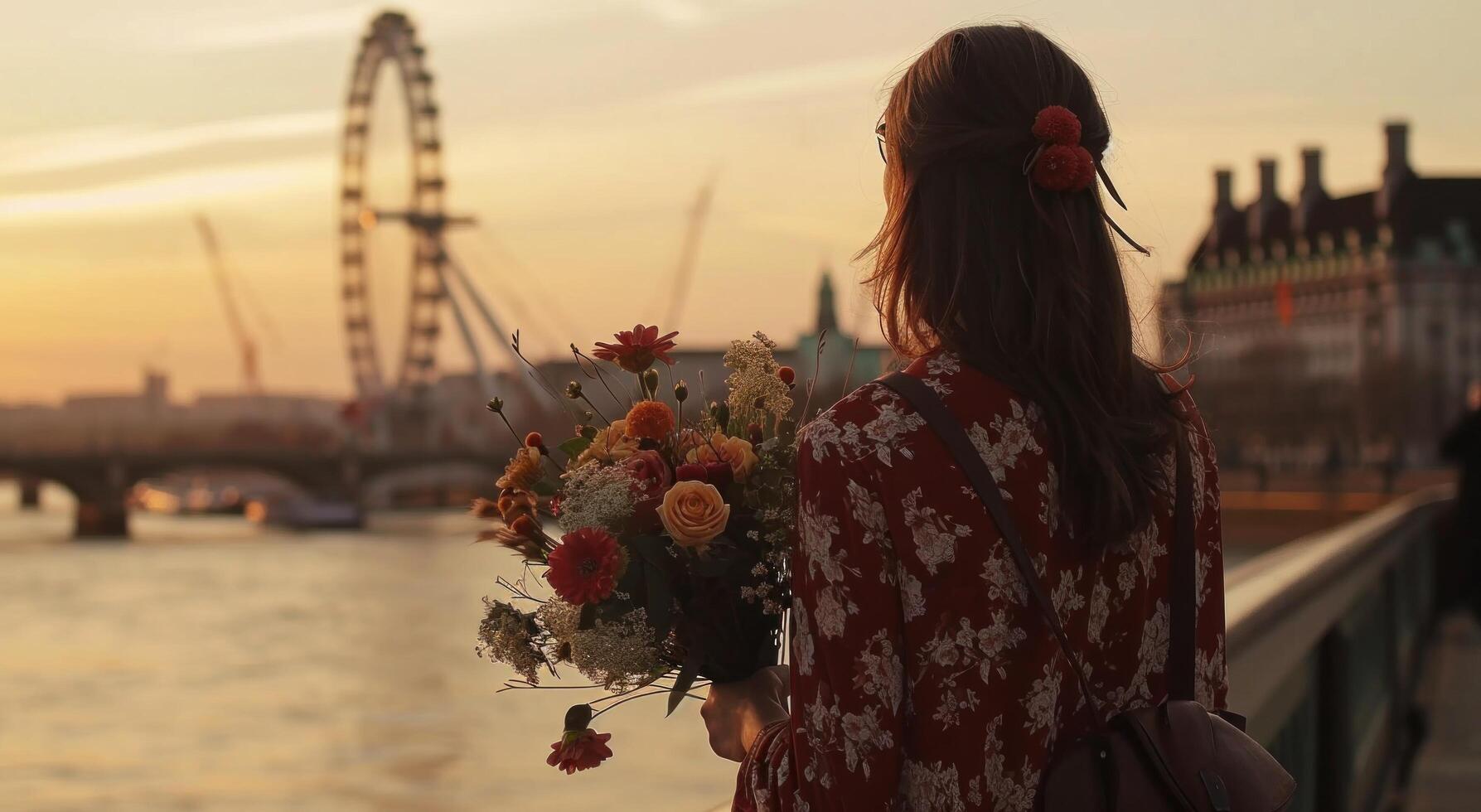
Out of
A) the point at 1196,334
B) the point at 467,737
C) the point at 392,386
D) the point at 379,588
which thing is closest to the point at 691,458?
the point at 1196,334

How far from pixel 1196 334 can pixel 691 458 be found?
21.4 inches

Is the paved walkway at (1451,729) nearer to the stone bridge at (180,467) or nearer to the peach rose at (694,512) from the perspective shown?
the peach rose at (694,512)

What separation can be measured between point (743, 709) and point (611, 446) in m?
0.27

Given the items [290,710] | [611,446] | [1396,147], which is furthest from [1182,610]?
[1396,147]

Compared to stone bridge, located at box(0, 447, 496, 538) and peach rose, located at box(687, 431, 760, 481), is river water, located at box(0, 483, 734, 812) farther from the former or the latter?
peach rose, located at box(687, 431, 760, 481)

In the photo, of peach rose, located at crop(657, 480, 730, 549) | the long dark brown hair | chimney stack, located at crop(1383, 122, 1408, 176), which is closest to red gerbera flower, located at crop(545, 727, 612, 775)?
peach rose, located at crop(657, 480, 730, 549)

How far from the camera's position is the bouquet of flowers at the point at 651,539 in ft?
5.42

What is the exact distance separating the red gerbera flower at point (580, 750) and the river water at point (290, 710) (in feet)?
54.0

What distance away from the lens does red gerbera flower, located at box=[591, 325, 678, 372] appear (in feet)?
5.90

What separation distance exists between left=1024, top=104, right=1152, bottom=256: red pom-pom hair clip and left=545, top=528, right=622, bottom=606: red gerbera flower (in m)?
0.45

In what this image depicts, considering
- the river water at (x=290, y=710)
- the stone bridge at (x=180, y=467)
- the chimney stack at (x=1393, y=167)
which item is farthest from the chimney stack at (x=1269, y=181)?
the river water at (x=290, y=710)

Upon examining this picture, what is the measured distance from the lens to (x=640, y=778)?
23.2 m

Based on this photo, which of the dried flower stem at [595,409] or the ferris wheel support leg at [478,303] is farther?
the ferris wheel support leg at [478,303]

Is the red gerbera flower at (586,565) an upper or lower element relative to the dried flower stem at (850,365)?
lower
